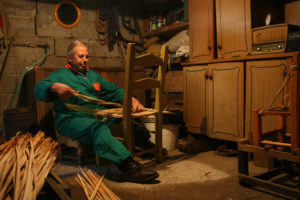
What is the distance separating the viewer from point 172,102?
3373mm

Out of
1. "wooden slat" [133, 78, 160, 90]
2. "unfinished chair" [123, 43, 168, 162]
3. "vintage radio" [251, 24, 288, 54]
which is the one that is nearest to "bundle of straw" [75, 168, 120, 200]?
"unfinished chair" [123, 43, 168, 162]

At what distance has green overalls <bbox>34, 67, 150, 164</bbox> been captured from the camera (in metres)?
1.96

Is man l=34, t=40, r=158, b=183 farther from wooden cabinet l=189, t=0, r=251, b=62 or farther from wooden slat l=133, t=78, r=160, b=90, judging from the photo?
wooden cabinet l=189, t=0, r=251, b=62

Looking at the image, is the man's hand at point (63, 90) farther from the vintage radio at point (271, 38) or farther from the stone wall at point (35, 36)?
the vintage radio at point (271, 38)

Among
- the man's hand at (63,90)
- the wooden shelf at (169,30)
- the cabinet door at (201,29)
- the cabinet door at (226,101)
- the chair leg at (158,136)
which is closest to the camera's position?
the man's hand at (63,90)

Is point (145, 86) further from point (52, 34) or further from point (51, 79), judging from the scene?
point (52, 34)

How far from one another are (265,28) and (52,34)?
2.81 m

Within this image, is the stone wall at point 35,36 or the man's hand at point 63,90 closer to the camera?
the man's hand at point 63,90

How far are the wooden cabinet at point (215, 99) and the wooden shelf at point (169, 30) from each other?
0.80 metres

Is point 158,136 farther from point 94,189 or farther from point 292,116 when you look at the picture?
point 292,116

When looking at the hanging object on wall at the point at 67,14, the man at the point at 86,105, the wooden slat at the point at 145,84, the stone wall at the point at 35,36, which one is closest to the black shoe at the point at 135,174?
the man at the point at 86,105

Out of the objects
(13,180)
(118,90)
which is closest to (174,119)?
(118,90)

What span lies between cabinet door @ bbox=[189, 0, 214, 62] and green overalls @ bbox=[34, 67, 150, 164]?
102cm

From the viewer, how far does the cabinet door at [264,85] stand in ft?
7.16
